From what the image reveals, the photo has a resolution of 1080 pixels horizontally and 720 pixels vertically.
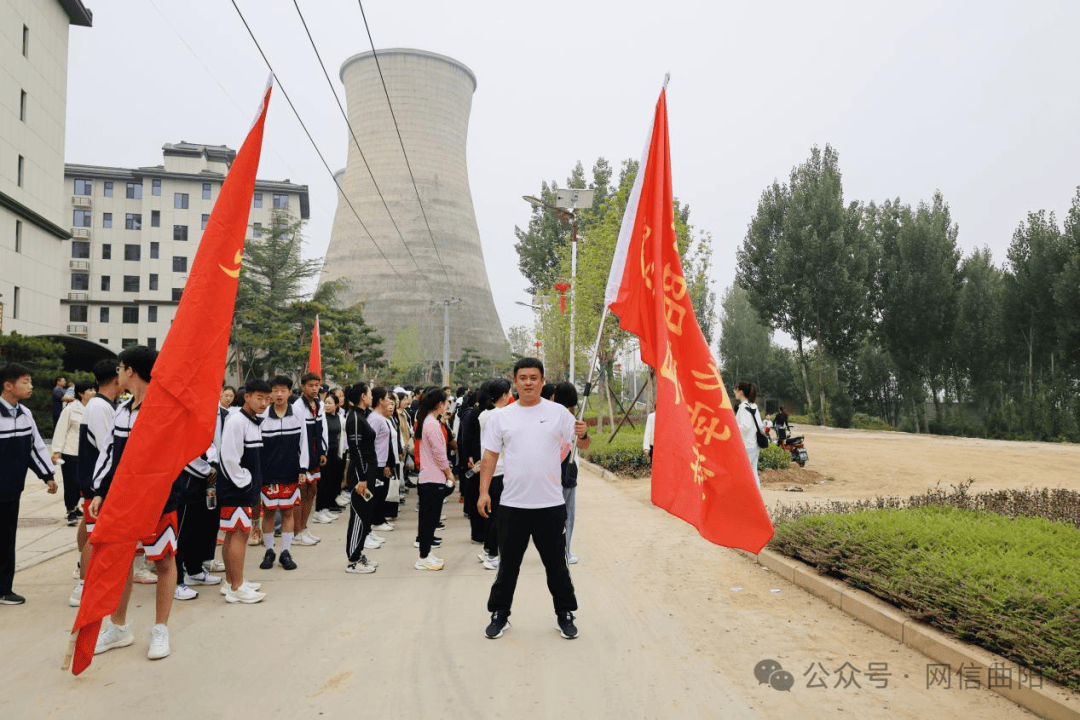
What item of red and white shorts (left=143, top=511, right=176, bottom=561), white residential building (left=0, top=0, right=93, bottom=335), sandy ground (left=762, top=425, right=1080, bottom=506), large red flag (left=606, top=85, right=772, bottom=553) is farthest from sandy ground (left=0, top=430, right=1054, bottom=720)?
white residential building (left=0, top=0, right=93, bottom=335)

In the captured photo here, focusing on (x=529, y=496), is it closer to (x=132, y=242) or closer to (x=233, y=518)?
(x=233, y=518)

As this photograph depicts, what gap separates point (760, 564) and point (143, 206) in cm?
5467

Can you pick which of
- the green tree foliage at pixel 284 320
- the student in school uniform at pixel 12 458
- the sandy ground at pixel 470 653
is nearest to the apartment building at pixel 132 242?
the green tree foliage at pixel 284 320

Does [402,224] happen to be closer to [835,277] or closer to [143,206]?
[143,206]

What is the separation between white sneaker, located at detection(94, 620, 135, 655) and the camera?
3.95m

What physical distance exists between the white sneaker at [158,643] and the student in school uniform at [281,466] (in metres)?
1.98

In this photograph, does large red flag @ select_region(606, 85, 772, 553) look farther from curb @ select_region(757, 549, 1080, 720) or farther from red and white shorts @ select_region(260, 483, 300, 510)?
red and white shorts @ select_region(260, 483, 300, 510)

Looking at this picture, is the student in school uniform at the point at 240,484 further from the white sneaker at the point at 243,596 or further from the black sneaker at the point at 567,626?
the black sneaker at the point at 567,626

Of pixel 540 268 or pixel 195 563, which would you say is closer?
pixel 195 563

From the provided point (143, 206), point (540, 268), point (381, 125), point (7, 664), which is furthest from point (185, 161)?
point (7, 664)

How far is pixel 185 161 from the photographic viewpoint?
5088 cm

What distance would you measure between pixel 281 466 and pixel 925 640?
484cm

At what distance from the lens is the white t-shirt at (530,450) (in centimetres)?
414

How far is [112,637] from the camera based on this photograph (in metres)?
3.99
